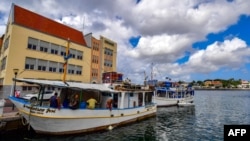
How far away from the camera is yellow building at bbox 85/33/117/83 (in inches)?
1906

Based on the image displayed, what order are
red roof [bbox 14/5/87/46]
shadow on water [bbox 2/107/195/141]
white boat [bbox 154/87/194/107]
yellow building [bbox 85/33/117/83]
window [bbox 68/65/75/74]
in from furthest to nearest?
yellow building [bbox 85/33/117/83] → white boat [bbox 154/87/194/107] → window [bbox 68/65/75/74] → red roof [bbox 14/5/87/46] → shadow on water [bbox 2/107/195/141]

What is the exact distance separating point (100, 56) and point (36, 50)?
18181 mm

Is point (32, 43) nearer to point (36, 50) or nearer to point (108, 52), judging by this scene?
point (36, 50)

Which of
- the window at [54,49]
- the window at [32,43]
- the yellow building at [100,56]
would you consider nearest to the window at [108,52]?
the yellow building at [100,56]

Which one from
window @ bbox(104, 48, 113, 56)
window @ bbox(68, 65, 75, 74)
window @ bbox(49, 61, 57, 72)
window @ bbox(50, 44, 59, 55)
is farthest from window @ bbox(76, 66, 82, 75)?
window @ bbox(104, 48, 113, 56)

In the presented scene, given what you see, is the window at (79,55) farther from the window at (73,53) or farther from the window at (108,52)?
the window at (108,52)

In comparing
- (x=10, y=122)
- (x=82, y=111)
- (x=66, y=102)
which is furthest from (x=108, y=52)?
(x=10, y=122)

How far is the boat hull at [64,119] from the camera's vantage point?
15.6m

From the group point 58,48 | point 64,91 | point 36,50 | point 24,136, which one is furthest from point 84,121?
point 58,48

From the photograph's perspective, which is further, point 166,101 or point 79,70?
point 166,101

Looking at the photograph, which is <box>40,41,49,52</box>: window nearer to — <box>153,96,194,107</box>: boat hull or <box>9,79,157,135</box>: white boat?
<box>9,79,157,135</box>: white boat

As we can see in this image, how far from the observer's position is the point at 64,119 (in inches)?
635

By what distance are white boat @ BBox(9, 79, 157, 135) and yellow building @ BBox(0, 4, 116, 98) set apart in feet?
42.4

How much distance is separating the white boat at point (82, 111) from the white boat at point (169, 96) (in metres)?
19.4
